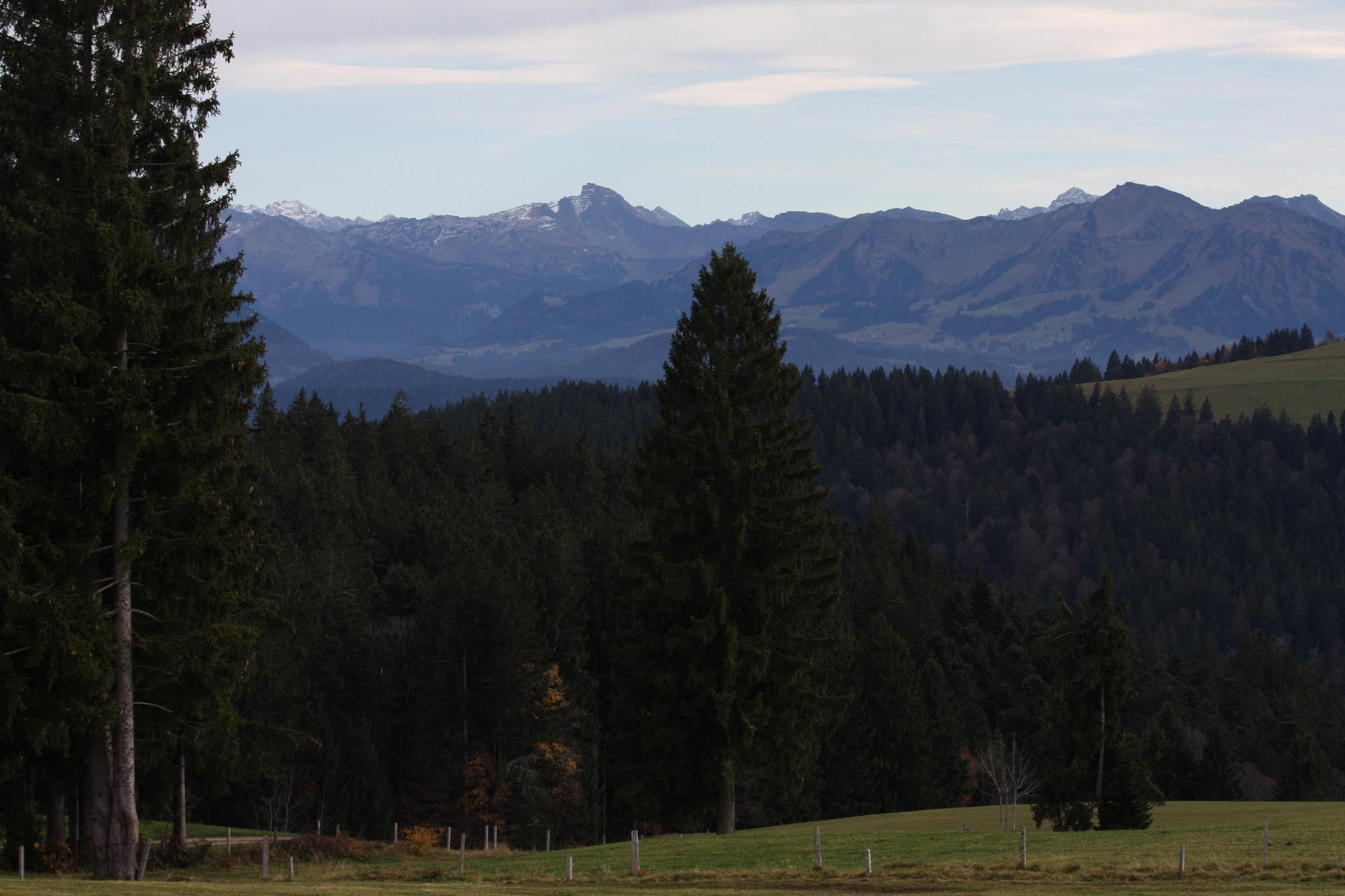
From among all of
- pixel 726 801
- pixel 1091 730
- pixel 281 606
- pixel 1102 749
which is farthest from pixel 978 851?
pixel 281 606

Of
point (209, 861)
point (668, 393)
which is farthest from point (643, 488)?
point (209, 861)

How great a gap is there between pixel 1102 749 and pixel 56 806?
26.2 metres

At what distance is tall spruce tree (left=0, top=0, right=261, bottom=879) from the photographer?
2412cm

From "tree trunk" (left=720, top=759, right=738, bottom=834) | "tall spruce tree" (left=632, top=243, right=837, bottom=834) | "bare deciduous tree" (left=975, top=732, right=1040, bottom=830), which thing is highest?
"tall spruce tree" (left=632, top=243, right=837, bottom=834)

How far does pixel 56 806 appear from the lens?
3191 centimetres

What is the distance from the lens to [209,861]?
30.7 m

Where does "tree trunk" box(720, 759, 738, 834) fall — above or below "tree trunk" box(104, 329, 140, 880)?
below

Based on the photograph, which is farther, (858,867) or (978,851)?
(978,851)

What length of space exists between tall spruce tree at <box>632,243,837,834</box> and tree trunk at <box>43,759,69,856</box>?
1474cm

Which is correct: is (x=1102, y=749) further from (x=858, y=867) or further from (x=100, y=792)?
(x=100, y=792)

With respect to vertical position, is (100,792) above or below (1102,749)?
above

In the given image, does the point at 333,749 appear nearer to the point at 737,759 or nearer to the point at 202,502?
the point at 737,759

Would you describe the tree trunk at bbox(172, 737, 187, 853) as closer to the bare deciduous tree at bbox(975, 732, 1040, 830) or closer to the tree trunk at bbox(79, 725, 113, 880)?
the tree trunk at bbox(79, 725, 113, 880)

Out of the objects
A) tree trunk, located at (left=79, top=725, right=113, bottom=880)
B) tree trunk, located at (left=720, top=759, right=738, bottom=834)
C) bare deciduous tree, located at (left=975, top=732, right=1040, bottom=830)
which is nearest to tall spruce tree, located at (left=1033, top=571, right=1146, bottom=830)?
tree trunk, located at (left=720, top=759, right=738, bottom=834)
